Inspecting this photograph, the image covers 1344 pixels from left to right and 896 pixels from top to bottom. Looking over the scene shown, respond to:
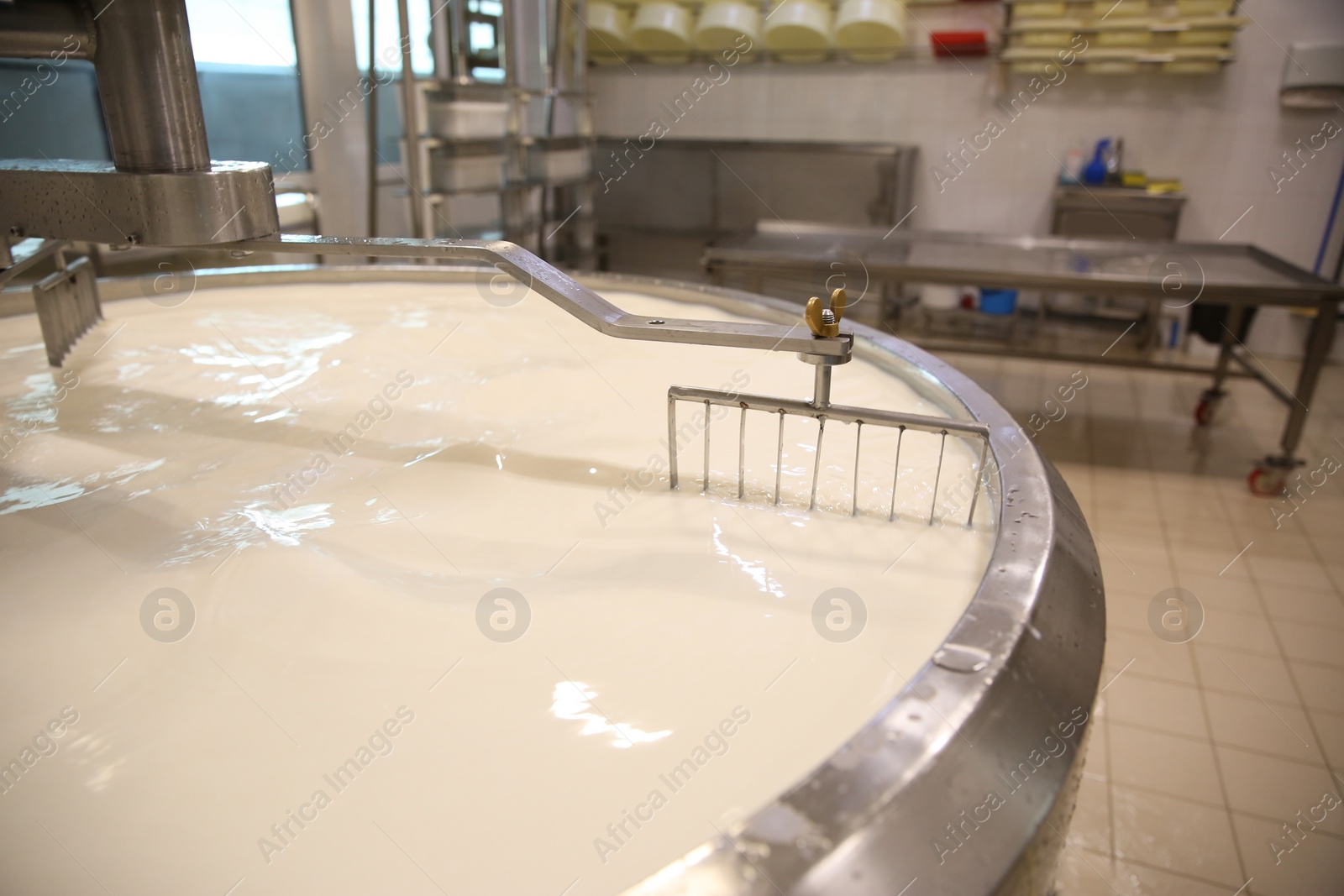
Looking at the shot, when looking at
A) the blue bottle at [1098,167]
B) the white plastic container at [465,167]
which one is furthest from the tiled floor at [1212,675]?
the white plastic container at [465,167]

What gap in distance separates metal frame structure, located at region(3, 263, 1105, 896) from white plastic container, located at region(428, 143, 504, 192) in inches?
133

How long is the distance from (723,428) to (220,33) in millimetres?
3797

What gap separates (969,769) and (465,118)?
12.5 feet

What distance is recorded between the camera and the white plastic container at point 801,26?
16.3 ft

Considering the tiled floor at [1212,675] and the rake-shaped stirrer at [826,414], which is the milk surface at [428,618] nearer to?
the rake-shaped stirrer at [826,414]

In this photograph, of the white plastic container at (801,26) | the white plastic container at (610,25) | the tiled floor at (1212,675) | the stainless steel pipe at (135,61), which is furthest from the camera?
the white plastic container at (610,25)

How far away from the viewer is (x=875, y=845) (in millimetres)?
537

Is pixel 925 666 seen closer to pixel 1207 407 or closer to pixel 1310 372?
pixel 1310 372

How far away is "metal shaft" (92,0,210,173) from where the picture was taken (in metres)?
0.99

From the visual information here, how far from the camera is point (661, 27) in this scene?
5.19m

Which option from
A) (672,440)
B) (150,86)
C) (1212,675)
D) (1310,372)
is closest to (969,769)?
(672,440)

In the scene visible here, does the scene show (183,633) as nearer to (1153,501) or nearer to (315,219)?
(315,219)

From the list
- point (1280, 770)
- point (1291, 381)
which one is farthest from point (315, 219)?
point (1291, 381)

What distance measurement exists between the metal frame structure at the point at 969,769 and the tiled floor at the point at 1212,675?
118cm
